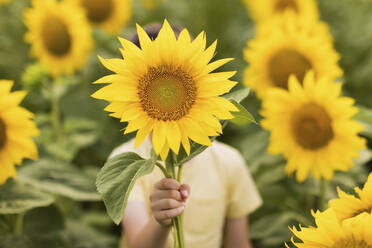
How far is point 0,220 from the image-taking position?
1149 mm

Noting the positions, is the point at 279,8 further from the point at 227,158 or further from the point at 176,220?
the point at 176,220

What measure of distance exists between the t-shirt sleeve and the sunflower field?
Answer: 5.8 inches

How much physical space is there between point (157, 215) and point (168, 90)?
0.19 m

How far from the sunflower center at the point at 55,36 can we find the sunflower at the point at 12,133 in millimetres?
688

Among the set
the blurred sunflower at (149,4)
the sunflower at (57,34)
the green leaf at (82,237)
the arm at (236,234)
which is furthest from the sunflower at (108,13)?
the arm at (236,234)

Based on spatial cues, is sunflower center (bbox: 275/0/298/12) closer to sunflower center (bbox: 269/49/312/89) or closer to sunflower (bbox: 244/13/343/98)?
sunflower (bbox: 244/13/343/98)

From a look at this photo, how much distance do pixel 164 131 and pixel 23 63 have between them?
154 centimetres

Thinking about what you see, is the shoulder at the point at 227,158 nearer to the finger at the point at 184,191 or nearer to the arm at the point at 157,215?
the arm at the point at 157,215

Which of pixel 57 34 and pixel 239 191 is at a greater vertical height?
pixel 57 34

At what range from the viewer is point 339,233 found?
614 millimetres

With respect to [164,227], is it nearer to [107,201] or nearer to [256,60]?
[107,201]

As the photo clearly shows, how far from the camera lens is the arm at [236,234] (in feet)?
3.67

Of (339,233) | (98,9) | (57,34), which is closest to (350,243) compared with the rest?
(339,233)

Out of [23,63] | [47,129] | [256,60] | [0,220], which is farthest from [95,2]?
[0,220]
